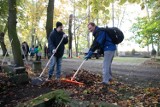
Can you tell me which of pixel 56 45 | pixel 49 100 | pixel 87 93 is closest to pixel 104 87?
pixel 87 93

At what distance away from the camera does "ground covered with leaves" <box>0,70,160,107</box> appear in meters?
6.21

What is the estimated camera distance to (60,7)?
42750mm

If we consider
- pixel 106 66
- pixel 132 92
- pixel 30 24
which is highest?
pixel 30 24

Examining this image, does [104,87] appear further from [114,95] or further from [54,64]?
[54,64]

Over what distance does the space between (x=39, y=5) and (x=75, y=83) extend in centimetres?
3422

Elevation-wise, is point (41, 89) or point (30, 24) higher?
point (30, 24)

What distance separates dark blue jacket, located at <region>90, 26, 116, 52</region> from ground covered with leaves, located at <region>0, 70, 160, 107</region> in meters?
1.23

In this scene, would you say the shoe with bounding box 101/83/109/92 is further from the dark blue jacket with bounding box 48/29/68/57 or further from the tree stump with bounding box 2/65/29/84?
the tree stump with bounding box 2/65/29/84

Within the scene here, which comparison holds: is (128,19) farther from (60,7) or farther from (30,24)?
(30,24)

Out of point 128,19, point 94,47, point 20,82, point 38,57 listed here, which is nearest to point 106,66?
point 94,47

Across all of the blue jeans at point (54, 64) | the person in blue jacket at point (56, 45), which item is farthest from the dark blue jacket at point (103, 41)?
the blue jeans at point (54, 64)

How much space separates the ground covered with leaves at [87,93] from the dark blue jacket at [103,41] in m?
1.23

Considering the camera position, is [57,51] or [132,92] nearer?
[132,92]

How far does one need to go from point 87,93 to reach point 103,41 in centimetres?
170
